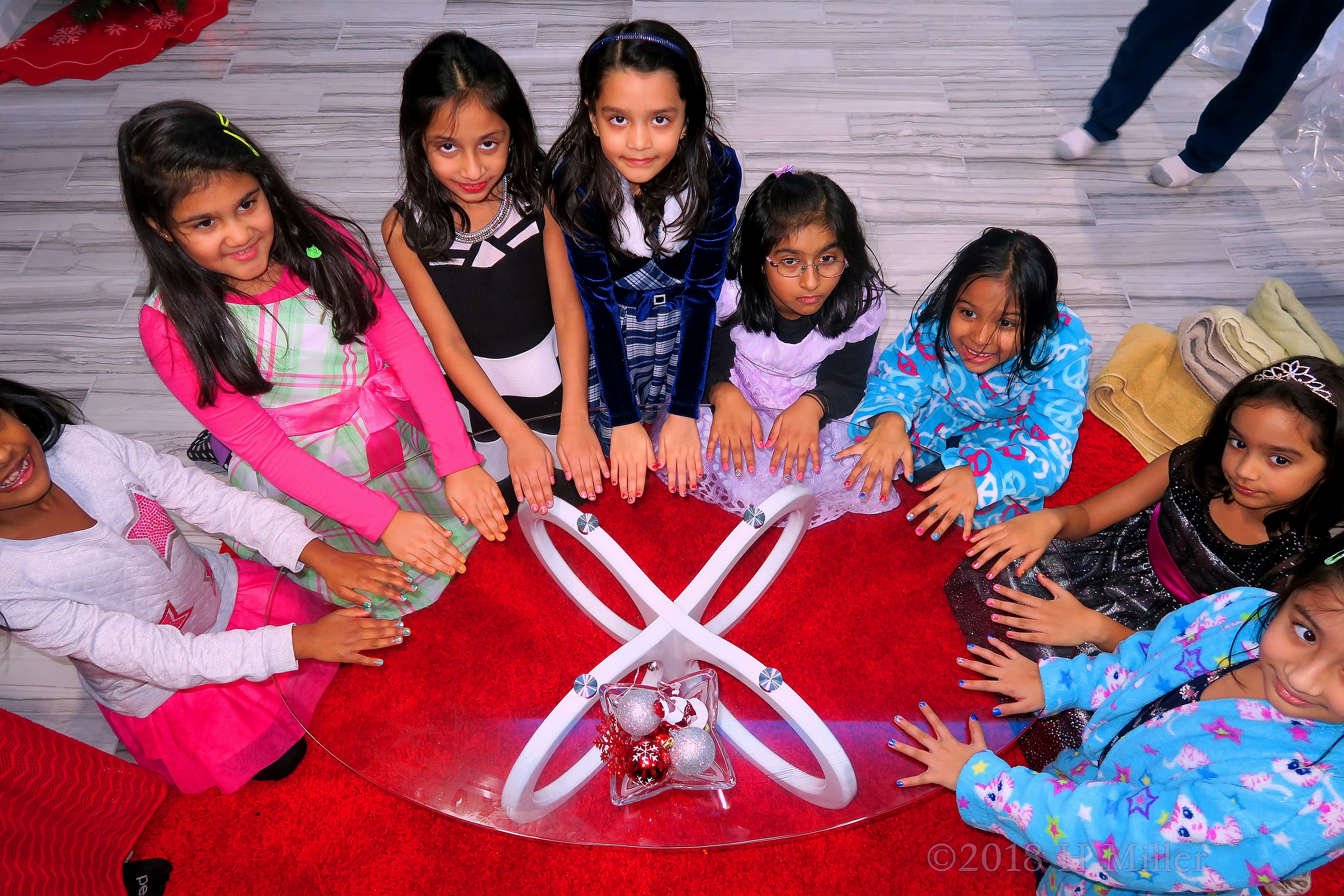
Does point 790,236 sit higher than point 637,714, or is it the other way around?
point 790,236

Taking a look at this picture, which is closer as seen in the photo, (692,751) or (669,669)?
(692,751)

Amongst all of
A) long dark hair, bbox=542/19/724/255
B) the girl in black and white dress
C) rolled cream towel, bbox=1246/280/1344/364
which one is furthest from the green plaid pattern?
rolled cream towel, bbox=1246/280/1344/364

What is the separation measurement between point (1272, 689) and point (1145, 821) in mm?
239

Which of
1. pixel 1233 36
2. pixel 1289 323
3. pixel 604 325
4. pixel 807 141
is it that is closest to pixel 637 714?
pixel 604 325

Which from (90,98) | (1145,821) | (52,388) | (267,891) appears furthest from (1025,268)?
(90,98)

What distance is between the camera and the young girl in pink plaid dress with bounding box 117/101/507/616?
53.3 inches

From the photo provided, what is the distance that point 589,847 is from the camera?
166cm

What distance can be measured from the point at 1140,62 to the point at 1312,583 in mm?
2134

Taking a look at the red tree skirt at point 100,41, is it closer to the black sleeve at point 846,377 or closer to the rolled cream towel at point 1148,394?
the black sleeve at point 846,377

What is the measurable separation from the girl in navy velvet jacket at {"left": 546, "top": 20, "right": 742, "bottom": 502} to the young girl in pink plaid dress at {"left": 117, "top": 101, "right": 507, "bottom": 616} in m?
0.30

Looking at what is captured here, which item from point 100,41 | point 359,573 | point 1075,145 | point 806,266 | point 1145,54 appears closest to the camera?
point 359,573

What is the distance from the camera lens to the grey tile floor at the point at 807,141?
99.3 inches

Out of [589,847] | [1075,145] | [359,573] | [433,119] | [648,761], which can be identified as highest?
[433,119]

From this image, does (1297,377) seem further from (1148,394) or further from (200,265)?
(200,265)
